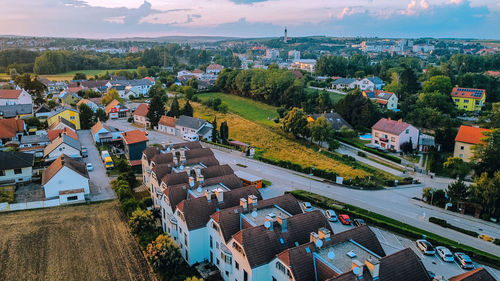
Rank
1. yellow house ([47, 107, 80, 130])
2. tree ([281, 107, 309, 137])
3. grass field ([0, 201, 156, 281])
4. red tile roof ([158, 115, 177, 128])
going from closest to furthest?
grass field ([0, 201, 156, 281])
tree ([281, 107, 309, 137])
yellow house ([47, 107, 80, 130])
red tile roof ([158, 115, 177, 128])

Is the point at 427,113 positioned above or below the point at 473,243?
above

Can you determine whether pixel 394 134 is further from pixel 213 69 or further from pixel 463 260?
pixel 213 69

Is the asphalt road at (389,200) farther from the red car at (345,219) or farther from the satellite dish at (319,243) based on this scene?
the satellite dish at (319,243)

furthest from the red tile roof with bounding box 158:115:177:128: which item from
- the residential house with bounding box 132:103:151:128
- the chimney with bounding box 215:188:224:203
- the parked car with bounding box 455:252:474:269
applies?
the parked car with bounding box 455:252:474:269

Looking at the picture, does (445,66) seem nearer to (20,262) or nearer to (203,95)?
(203,95)

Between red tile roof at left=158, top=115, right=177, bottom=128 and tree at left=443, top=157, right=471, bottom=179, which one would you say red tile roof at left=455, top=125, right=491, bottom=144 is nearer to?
tree at left=443, top=157, right=471, bottom=179

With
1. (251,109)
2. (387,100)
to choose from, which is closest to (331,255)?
(387,100)

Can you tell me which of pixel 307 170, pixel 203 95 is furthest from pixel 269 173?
pixel 203 95
